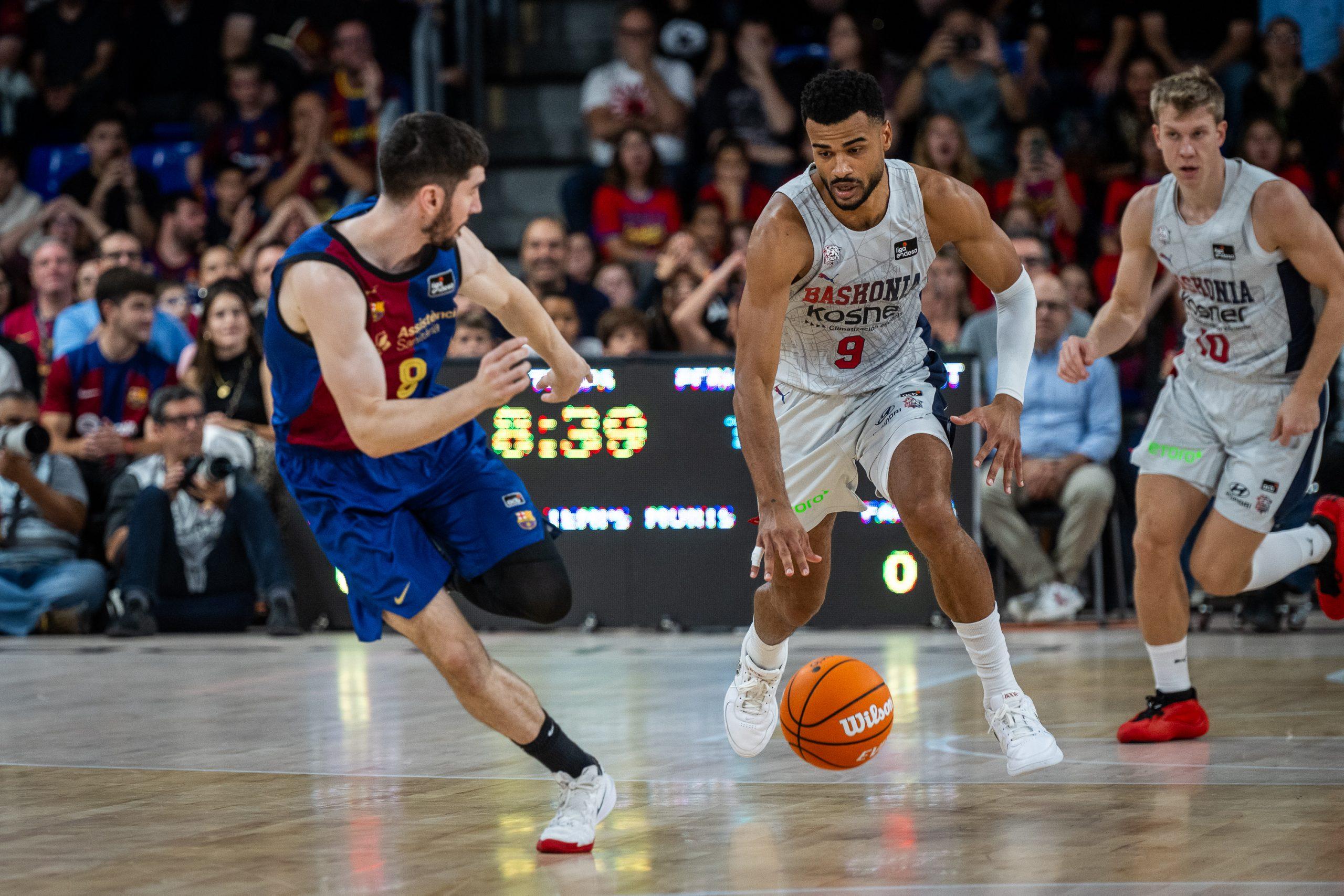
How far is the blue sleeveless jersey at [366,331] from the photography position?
4449mm

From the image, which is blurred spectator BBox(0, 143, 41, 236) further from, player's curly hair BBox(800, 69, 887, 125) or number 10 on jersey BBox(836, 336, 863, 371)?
player's curly hair BBox(800, 69, 887, 125)

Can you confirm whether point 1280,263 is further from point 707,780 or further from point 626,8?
point 626,8

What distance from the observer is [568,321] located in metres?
9.77

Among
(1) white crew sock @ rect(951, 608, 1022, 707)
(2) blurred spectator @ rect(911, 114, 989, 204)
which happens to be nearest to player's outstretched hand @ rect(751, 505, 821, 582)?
(1) white crew sock @ rect(951, 608, 1022, 707)

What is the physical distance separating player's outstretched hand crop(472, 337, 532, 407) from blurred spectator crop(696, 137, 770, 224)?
7.40 metres

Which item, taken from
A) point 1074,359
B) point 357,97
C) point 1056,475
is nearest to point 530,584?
point 1074,359

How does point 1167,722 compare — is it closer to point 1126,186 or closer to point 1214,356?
point 1214,356

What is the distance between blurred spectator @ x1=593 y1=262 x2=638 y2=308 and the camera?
10805 millimetres

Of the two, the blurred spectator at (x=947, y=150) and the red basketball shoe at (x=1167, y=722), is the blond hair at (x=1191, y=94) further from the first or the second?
the blurred spectator at (x=947, y=150)

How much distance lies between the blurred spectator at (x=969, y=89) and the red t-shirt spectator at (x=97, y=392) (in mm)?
5550

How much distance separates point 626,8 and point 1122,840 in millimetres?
9504

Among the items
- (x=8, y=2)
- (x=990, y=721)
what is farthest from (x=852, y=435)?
(x=8, y=2)

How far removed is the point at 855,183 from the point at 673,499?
427 cm

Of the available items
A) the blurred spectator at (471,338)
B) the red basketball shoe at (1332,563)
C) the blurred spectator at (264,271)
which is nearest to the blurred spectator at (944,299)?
the blurred spectator at (471,338)
